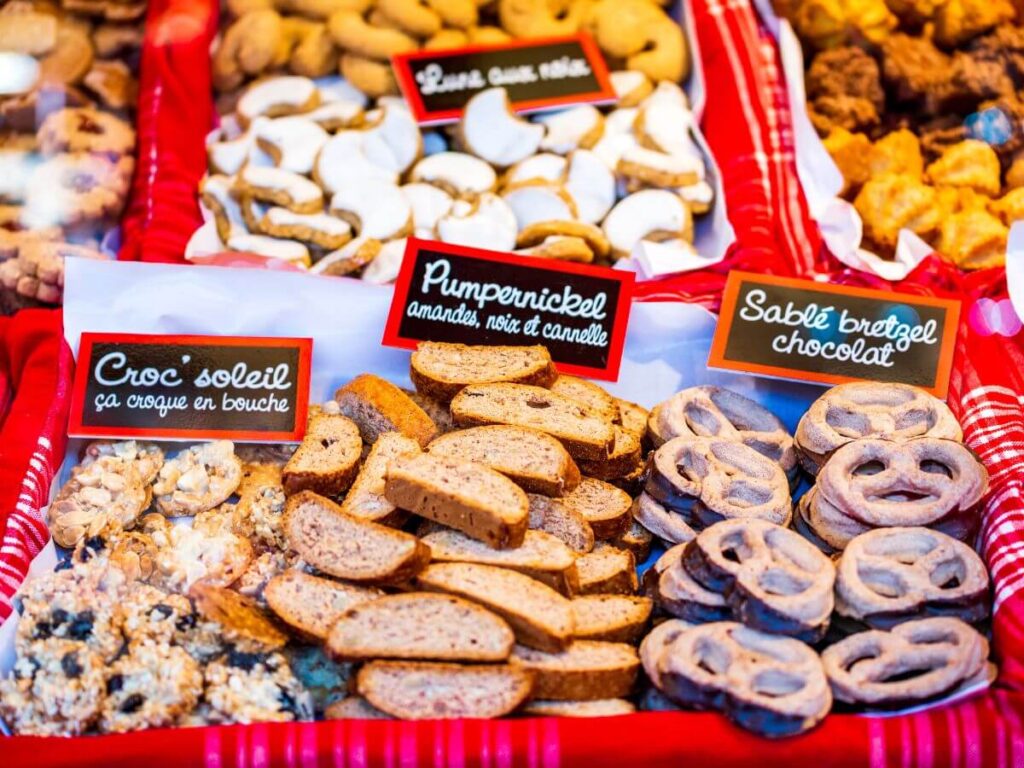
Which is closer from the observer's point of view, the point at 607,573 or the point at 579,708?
the point at 579,708

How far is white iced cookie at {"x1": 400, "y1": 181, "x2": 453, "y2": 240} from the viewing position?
3.08 meters

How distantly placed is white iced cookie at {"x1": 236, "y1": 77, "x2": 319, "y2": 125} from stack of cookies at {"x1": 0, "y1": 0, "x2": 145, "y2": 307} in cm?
37

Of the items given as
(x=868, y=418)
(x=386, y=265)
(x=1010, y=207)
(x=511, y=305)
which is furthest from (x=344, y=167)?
(x=1010, y=207)

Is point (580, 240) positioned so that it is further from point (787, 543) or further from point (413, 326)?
point (787, 543)

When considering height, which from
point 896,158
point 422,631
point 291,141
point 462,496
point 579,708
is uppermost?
point 896,158

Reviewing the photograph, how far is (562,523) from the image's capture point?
2123 mm

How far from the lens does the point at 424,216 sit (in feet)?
10.2

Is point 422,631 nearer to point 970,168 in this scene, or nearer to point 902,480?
point 902,480

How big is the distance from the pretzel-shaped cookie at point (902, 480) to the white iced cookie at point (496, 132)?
153 centimetres

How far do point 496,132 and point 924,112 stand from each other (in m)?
1.37

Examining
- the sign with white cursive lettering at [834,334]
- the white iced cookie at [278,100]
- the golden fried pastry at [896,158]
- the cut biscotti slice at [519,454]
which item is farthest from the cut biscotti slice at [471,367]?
the golden fried pastry at [896,158]

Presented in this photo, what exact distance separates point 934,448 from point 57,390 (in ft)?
6.36

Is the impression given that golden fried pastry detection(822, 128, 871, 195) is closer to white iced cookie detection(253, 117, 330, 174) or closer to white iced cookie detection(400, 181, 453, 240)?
white iced cookie detection(400, 181, 453, 240)

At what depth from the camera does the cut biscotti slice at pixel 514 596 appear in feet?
6.01
